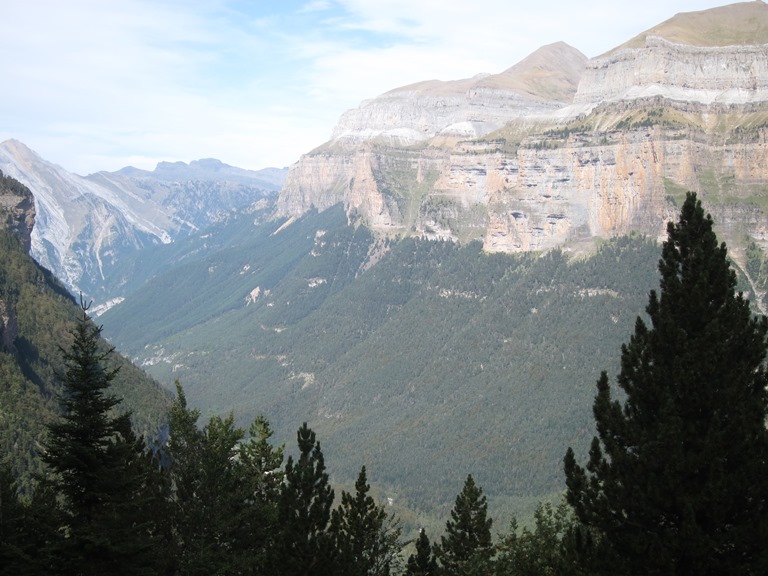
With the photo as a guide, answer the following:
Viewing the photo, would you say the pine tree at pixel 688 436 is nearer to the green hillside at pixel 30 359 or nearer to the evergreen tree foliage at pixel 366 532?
the evergreen tree foliage at pixel 366 532

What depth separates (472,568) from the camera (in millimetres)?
35250

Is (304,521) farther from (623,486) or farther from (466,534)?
(623,486)

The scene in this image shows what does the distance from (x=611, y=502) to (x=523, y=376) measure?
17144cm

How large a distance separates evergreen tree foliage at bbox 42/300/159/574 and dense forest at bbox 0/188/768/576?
0.06m

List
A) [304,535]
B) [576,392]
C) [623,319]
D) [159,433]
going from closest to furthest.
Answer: [304,535] < [159,433] < [576,392] < [623,319]

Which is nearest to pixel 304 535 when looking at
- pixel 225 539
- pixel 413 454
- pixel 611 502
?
pixel 225 539

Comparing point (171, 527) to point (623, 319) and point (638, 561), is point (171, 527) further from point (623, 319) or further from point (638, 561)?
point (623, 319)

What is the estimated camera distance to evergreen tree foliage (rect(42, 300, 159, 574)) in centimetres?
3225

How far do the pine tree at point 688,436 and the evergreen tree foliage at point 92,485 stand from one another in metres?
18.1

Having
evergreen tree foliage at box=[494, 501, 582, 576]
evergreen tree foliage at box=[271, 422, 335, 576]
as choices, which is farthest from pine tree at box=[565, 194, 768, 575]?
evergreen tree foliage at box=[271, 422, 335, 576]

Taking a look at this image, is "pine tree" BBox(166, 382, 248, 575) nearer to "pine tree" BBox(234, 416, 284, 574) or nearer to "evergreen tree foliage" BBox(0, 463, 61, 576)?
"pine tree" BBox(234, 416, 284, 574)

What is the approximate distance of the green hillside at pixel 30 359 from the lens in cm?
10138

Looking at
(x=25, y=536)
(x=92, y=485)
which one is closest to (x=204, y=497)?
(x=92, y=485)

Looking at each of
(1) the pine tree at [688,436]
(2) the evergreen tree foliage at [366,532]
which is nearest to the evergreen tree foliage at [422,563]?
(2) the evergreen tree foliage at [366,532]
